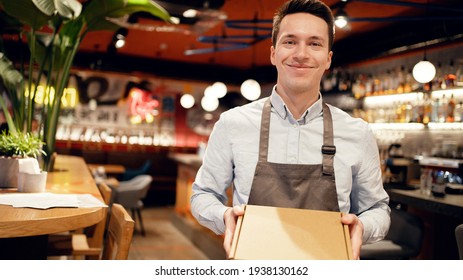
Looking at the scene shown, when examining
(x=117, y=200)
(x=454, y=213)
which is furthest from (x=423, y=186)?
(x=117, y=200)

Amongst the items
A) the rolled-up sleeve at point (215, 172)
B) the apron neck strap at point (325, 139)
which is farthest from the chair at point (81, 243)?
the apron neck strap at point (325, 139)

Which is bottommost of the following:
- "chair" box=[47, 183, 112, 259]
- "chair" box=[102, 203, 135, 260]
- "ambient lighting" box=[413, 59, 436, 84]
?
"chair" box=[47, 183, 112, 259]

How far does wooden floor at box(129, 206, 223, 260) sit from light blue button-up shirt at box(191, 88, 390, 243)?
12.5 ft

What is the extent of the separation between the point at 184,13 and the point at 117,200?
→ 233cm

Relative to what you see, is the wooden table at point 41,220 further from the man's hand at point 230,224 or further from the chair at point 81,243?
the man's hand at point 230,224

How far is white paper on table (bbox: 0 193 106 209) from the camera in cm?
192

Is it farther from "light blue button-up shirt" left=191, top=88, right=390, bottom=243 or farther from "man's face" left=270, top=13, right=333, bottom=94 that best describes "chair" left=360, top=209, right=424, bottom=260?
"man's face" left=270, top=13, right=333, bottom=94

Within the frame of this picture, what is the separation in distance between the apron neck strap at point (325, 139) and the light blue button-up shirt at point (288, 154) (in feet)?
0.06

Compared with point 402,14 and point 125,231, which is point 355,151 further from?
point 402,14

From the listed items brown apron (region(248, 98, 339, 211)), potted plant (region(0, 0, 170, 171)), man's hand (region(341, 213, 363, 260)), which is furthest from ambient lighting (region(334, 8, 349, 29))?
man's hand (region(341, 213, 363, 260))

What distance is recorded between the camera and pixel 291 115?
1464mm

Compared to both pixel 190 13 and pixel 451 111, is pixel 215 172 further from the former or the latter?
pixel 451 111

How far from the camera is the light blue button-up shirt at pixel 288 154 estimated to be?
4.69 feet

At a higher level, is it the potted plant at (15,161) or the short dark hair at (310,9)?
the short dark hair at (310,9)
